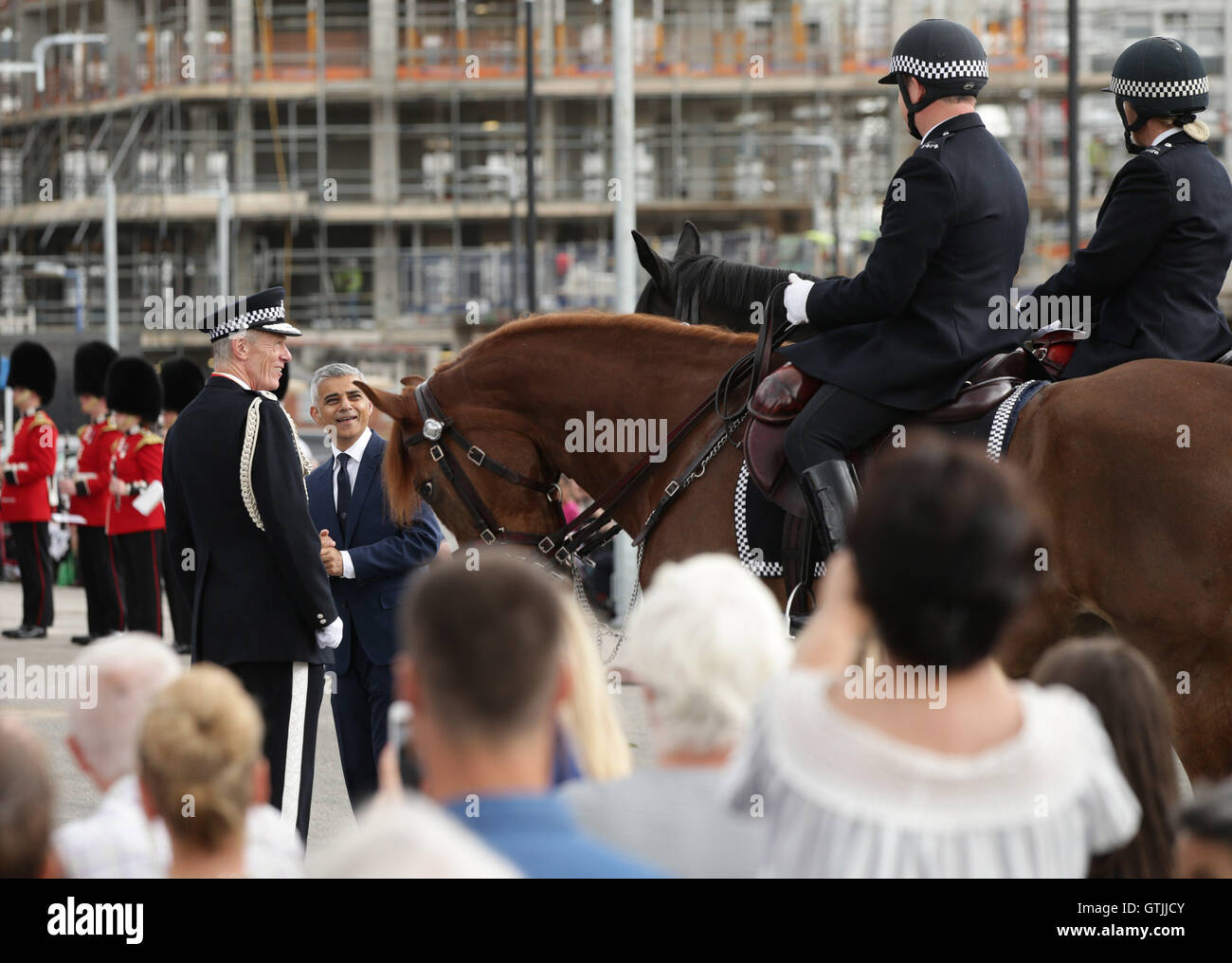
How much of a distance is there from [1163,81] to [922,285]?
1.05 meters

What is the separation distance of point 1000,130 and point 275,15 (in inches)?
781

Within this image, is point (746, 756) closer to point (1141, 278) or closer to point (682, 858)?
point (682, 858)

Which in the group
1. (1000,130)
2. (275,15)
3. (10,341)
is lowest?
(10,341)

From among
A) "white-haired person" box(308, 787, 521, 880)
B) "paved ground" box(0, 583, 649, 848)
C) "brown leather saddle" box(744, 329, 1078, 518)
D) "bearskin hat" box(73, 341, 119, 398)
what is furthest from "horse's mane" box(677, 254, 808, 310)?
"bearskin hat" box(73, 341, 119, 398)

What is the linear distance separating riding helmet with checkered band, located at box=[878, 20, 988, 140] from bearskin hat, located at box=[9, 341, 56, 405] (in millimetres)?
11869

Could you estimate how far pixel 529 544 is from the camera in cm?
614

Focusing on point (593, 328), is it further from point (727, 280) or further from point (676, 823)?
point (676, 823)

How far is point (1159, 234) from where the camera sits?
5.48 meters

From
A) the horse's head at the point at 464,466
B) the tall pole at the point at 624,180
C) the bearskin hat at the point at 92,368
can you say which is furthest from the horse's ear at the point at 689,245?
the bearskin hat at the point at 92,368

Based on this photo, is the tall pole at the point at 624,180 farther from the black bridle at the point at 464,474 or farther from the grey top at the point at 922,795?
the grey top at the point at 922,795

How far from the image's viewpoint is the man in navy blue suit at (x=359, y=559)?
6.26m

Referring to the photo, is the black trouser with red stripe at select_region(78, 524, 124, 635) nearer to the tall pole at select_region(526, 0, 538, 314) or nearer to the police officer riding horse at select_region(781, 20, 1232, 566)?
the tall pole at select_region(526, 0, 538, 314)

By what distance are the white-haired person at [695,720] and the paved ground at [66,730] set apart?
4318 millimetres
